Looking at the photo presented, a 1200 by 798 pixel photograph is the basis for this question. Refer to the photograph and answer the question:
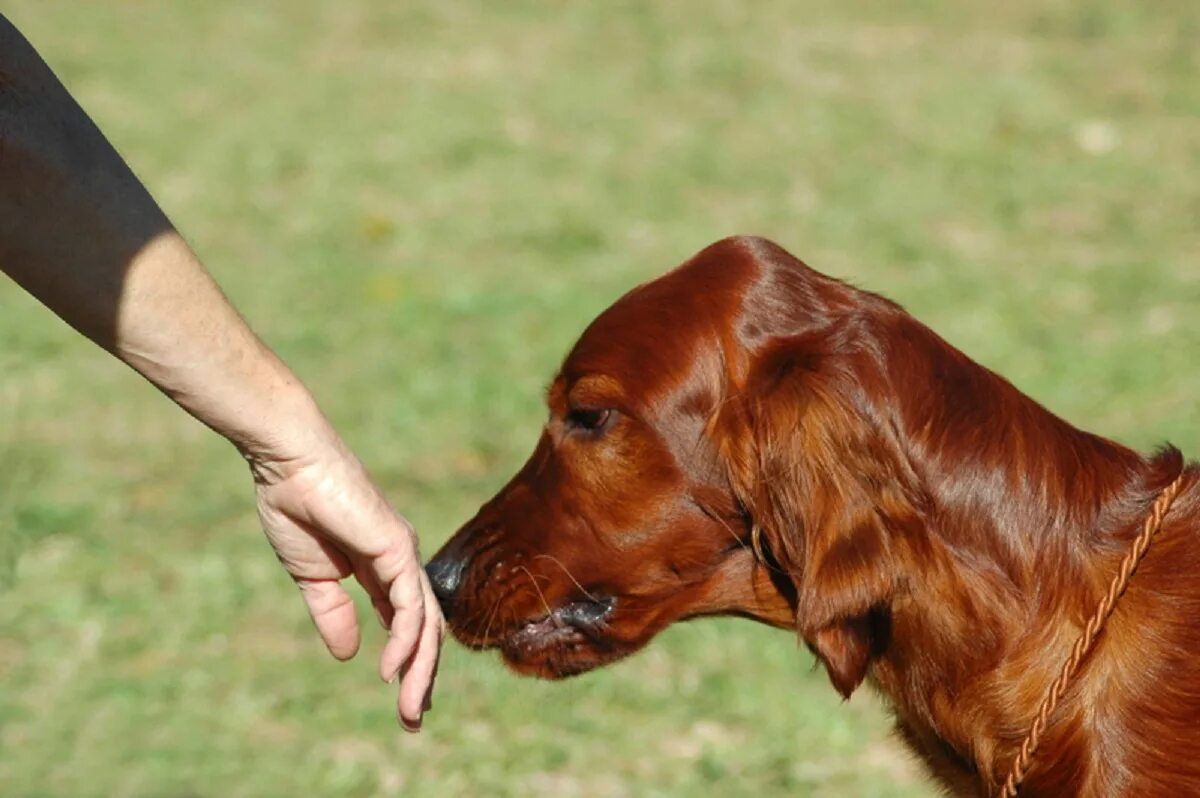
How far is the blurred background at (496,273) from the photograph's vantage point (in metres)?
5.40

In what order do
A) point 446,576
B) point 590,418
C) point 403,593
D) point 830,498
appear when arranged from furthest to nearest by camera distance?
point 446,576 < point 590,418 < point 403,593 < point 830,498

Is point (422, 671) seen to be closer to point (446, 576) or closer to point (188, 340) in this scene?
point (446, 576)

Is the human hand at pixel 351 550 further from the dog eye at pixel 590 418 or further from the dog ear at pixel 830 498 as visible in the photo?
the dog ear at pixel 830 498

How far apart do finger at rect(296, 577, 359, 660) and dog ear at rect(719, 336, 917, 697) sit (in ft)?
2.76

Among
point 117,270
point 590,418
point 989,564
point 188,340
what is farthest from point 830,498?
point 117,270

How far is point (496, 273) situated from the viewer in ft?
30.7

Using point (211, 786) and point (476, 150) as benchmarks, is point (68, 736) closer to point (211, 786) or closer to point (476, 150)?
point (211, 786)

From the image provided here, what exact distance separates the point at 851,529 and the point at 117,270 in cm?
137

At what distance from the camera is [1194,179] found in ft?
35.0

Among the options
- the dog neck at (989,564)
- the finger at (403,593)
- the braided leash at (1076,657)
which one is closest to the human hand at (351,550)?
the finger at (403,593)

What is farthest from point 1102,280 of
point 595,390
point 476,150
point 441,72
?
point 595,390

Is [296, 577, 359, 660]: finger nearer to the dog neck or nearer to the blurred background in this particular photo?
the dog neck

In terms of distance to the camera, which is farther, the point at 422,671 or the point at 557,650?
the point at 557,650

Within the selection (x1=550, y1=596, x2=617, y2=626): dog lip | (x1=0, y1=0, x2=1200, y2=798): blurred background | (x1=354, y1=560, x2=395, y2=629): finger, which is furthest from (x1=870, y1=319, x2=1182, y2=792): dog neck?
(x1=0, y1=0, x2=1200, y2=798): blurred background
